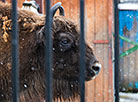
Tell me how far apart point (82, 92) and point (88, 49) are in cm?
81

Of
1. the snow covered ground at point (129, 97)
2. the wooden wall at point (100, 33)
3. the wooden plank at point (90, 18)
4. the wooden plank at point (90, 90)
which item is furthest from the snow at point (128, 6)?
the snow covered ground at point (129, 97)

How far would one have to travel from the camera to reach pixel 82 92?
1.04m

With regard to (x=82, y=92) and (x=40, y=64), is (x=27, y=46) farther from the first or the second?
(x=82, y=92)

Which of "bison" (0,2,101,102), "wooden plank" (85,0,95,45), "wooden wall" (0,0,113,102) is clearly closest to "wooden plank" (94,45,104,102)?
"wooden wall" (0,0,113,102)

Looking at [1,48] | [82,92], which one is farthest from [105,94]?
[82,92]

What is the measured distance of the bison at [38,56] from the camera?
5.84 feet

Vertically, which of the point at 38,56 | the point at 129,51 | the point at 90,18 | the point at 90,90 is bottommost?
the point at 90,90

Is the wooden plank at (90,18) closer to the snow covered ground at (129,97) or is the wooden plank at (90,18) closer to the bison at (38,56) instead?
the snow covered ground at (129,97)

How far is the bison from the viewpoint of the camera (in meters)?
1.78

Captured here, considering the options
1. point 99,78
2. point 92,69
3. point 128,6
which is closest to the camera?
point 92,69

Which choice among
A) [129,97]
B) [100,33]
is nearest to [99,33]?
[100,33]

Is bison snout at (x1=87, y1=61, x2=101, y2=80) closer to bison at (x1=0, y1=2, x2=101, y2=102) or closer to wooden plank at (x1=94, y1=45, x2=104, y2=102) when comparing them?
bison at (x1=0, y1=2, x2=101, y2=102)

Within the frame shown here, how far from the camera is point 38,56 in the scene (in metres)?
1.86

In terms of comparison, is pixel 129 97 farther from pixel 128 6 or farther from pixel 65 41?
pixel 65 41
